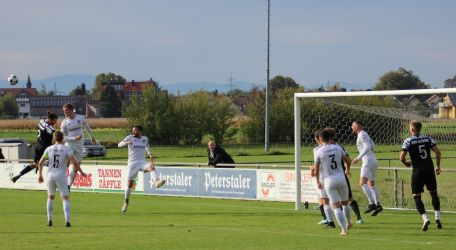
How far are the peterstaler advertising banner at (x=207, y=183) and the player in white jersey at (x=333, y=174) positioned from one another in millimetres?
10125

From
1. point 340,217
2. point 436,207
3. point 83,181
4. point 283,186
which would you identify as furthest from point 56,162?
point 83,181

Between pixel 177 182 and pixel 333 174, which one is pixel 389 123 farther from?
pixel 333 174

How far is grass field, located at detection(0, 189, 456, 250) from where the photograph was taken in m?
15.8

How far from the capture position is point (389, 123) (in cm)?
2839

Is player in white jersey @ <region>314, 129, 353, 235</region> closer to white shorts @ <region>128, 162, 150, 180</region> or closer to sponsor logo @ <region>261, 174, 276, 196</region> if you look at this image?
white shorts @ <region>128, 162, 150, 180</region>

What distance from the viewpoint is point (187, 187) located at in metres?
29.3

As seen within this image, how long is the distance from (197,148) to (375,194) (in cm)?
5478

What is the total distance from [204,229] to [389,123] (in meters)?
11.4

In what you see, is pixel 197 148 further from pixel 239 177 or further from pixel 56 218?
pixel 56 218

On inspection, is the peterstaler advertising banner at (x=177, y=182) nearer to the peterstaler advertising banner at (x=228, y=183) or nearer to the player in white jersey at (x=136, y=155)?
the peterstaler advertising banner at (x=228, y=183)

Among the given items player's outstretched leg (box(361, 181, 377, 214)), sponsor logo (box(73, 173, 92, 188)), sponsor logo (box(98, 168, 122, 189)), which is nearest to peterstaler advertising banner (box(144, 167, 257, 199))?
sponsor logo (box(98, 168, 122, 189))

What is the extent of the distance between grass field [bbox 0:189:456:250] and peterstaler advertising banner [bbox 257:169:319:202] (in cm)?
49

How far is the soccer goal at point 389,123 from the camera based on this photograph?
24781mm

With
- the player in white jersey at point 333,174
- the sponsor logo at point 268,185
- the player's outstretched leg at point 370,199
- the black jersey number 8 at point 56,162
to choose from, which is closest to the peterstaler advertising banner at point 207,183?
the sponsor logo at point 268,185
